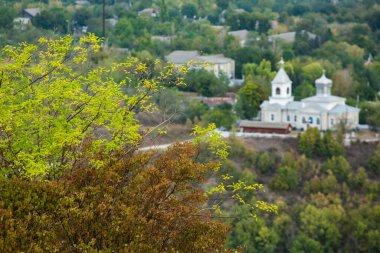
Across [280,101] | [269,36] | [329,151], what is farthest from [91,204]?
[269,36]

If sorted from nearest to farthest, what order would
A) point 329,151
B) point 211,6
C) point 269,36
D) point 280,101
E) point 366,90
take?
1. point 329,151
2. point 280,101
3. point 366,90
4. point 269,36
5. point 211,6

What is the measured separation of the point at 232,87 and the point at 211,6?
21.8m

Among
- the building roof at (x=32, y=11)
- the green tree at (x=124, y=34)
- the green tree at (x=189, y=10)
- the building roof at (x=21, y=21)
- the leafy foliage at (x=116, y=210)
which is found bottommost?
the green tree at (x=189, y=10)

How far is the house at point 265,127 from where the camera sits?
3173cm

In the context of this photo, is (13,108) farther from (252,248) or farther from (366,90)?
(366,90)

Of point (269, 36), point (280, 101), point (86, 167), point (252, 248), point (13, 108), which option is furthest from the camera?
point (269, 36)

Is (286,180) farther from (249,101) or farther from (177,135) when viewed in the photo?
(249,101)

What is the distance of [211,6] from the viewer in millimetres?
59938

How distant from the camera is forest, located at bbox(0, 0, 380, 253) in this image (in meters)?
6.09

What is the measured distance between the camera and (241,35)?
49719mm

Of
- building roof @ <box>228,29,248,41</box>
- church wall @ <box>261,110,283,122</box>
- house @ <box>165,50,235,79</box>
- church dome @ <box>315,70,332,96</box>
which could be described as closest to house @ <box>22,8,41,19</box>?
house @ <box>165,50,235,79</box>

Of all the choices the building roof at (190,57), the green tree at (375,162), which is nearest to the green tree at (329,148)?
the green tree at (375,162)

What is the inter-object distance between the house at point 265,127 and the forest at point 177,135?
635 millimetres

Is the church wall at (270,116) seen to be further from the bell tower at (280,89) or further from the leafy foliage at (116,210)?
the leafy foliage at (116,210)
